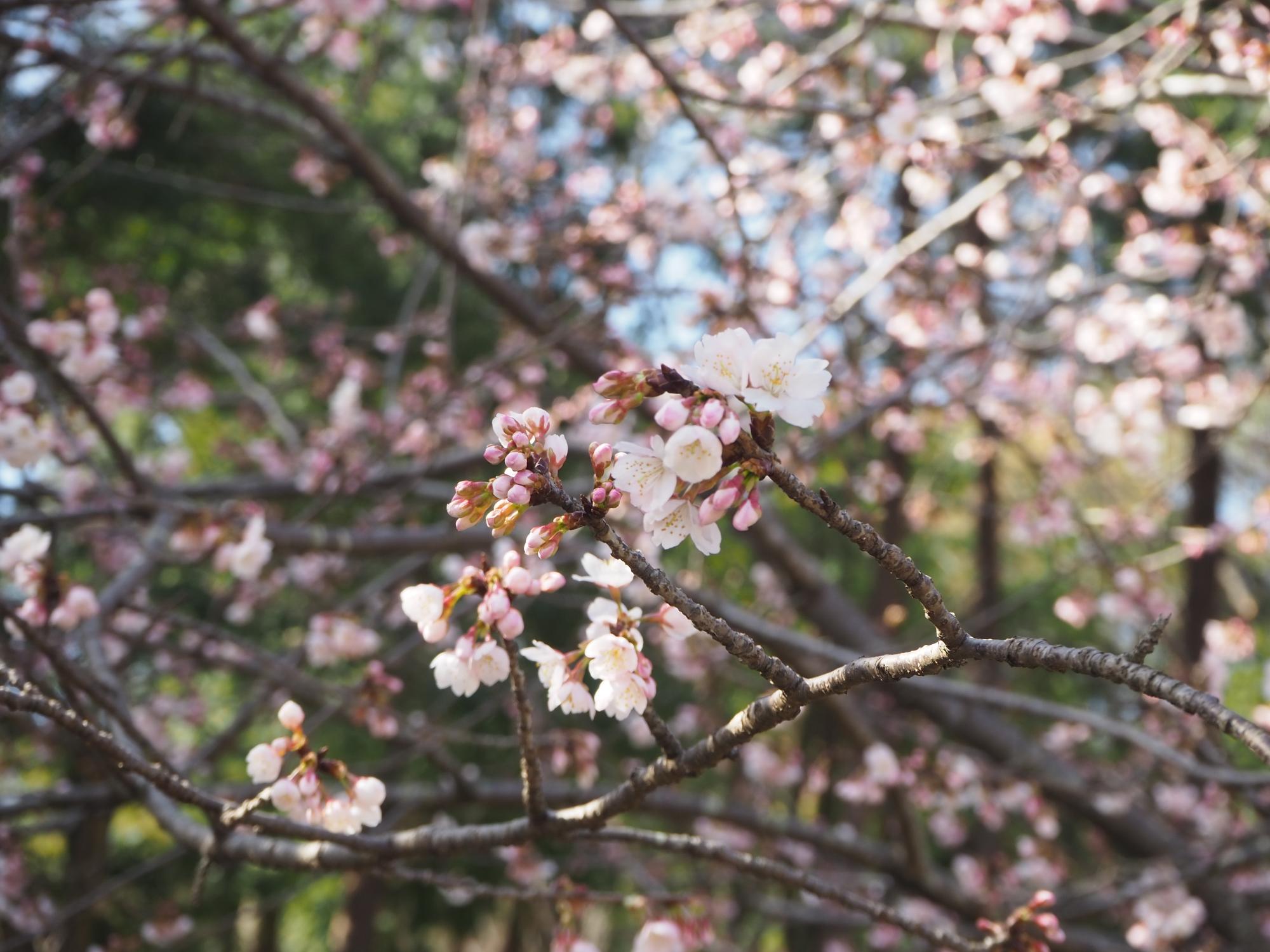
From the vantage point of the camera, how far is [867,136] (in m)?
3.64

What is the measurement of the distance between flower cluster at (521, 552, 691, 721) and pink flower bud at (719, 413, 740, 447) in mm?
263

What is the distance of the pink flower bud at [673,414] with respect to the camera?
93 cm

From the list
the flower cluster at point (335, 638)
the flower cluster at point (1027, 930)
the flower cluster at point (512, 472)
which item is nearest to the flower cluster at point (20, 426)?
the flower cluster at point (335, 638)

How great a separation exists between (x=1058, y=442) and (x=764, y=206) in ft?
6.86

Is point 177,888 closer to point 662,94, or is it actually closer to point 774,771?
point 774,771

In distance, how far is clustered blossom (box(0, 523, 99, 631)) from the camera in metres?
1.84

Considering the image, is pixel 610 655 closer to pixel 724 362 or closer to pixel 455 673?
pixel 455 673

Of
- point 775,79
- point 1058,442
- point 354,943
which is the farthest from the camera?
point 354,943

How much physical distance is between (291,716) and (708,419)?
806mm

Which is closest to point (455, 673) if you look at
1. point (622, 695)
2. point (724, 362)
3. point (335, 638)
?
point (622, 695)

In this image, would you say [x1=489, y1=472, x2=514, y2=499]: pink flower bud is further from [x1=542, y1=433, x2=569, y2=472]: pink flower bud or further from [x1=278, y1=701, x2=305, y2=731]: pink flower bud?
[x1=278, y1=701, x2=305, y2=731]: pink flower bud

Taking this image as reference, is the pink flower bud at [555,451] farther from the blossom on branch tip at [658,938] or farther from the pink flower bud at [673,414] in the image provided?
the blossom on branch tip at [658,938]

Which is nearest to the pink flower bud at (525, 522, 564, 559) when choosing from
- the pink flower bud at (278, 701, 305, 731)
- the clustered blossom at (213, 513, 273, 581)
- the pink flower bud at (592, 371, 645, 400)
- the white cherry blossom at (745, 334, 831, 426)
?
the pink flower bud at (592, 371, 645, 400)

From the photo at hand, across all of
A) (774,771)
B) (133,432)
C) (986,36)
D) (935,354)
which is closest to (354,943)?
(774,771)
